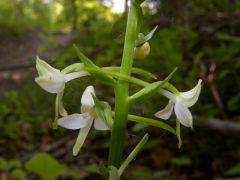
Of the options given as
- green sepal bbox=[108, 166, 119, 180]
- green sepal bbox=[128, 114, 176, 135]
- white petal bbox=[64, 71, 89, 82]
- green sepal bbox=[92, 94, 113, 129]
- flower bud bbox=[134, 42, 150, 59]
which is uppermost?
flower bud bbox=[134, 42, 150, 59]

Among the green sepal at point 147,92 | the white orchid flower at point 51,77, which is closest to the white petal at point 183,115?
the green sepal at point 147,92

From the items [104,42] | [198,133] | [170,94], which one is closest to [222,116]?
[198,133]

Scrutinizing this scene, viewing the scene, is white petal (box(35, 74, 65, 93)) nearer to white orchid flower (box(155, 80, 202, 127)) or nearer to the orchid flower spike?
the orchid flower spike

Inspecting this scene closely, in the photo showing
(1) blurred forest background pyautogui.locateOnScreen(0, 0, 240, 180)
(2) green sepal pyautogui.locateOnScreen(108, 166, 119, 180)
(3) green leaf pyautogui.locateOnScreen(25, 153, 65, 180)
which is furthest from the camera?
(1) blurred forest background pyautogui.locateOnScreen(0, 0, 240, 180)

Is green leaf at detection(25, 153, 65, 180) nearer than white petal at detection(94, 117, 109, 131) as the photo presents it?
No

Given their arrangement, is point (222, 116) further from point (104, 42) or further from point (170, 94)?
point (170, 94)

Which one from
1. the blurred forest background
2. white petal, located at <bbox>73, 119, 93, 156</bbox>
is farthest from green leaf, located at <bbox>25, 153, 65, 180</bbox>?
white petal, located at <bbox>73, 119, 93, 156</bbox>

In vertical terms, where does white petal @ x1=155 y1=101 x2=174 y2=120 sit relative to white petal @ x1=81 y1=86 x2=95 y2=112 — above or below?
below

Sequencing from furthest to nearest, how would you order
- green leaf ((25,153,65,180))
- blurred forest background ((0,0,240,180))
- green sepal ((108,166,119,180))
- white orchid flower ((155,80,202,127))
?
blurred forest background ((0,0,240,180)), green leaf ((25,153,65,180)), white orchid flower ((155,80,202,127)), green sepal ((108,166,119,180))

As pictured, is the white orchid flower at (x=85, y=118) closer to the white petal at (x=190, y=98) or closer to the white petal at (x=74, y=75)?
the white petal at (x=74, y=75)
